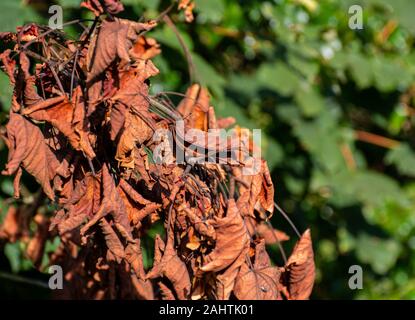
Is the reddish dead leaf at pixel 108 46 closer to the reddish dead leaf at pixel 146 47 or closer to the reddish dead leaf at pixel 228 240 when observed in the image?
the reddish dead leaf at pixel 228 240

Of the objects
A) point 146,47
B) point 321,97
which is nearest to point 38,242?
point 146,47

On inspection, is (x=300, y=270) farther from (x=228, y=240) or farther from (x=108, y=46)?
(x=108, y=46)

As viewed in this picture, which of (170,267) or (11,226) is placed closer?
(170,267)

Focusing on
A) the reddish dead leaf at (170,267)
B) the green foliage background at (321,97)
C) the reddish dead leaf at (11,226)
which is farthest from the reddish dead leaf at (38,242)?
the reddish dead leaf at (170,267)

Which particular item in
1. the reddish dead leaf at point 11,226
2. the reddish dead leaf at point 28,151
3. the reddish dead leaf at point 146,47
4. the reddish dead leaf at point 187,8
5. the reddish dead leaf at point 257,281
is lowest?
the reddish dead leaf at point 257,281

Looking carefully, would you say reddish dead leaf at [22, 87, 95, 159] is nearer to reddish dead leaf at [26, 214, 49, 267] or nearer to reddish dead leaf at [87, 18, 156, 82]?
reddish dead leaf at [87, 18, 156, 82]

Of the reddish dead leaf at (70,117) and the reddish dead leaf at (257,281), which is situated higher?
the reddish dead leaf at (70,117)

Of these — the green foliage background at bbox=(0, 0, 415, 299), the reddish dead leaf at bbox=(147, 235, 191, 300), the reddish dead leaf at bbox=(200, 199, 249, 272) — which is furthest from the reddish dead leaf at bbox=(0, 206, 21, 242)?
the reddish dead leaf at bbox=(200, 199, 249, 272)

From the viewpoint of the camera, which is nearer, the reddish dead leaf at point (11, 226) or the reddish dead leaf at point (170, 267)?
the reddish dead leaf at point (170, 267)

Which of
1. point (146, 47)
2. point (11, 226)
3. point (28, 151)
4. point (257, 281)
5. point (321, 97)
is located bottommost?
point (257, 281)
